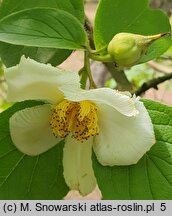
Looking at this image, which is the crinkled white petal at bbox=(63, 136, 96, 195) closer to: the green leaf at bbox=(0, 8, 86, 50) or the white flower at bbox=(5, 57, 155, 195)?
the white flower at bbox=(5, 57, 155, 195)

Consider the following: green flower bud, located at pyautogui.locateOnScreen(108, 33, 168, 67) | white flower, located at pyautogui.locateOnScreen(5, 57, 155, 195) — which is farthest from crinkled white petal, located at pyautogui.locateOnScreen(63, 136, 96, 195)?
green flower bud, located at pyautogui.locateOnScreen(108, 33, 168, 67)

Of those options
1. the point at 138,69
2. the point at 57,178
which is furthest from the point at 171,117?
the point at 138,69

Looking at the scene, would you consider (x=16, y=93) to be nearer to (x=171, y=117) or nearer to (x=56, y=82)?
(x=56, y=82)

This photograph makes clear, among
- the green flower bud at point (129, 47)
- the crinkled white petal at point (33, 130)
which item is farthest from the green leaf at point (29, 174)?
the green flower bud at point (129, 47)

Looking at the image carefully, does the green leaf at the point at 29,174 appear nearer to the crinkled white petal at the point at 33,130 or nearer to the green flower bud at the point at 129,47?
the crinkled white petal at the point at 33,130

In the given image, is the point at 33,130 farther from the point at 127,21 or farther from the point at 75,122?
the point at 127,21

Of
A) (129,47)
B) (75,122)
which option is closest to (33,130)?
(75,122)
